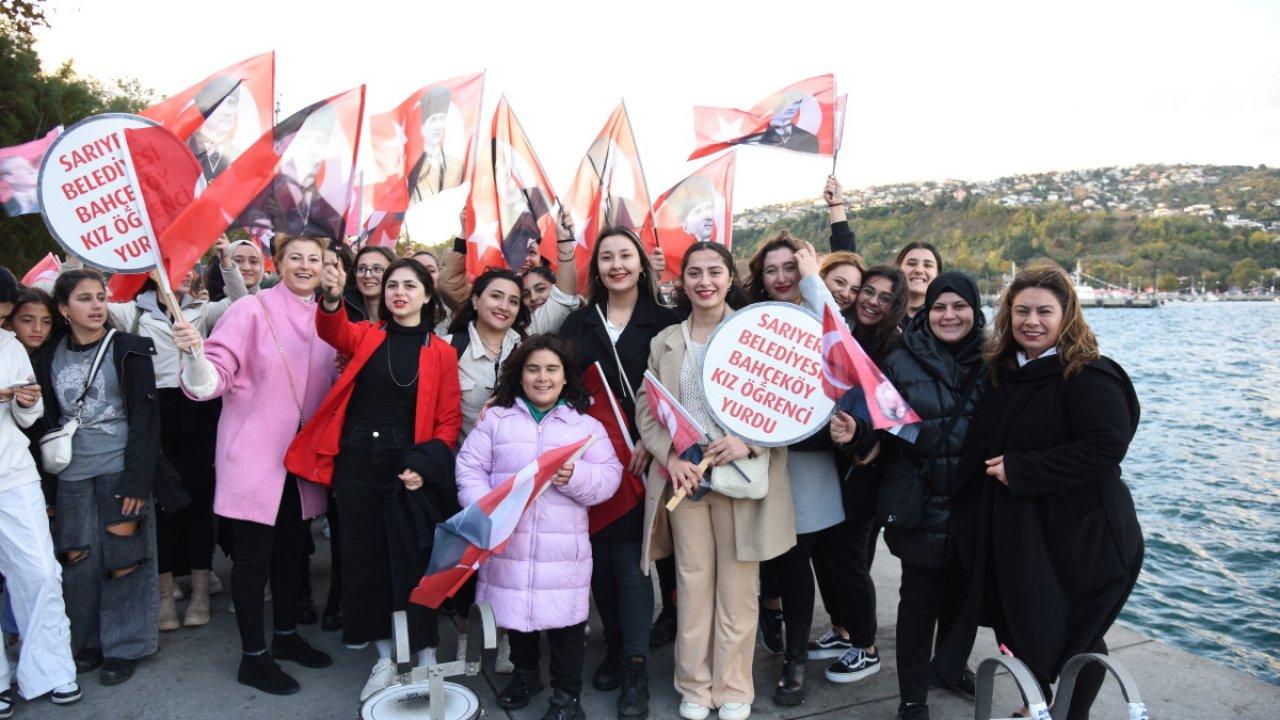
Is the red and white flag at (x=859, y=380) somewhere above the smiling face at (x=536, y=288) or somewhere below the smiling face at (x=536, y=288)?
below

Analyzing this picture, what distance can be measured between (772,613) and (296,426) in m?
2.67

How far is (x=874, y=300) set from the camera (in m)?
4.06

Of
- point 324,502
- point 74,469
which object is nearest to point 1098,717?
point 324,502

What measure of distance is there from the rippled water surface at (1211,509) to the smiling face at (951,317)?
5.63 metres

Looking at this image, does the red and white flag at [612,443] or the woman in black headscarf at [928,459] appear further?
the red and white flag at [612,443]

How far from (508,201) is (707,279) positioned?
2792mm

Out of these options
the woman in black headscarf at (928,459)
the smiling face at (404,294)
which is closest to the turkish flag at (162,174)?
the smiling face at (404,294)

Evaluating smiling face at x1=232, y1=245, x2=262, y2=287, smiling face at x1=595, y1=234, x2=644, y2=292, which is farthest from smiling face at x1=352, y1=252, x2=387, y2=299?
smiling face at x1=595, y1=234, x2=644, y2=292

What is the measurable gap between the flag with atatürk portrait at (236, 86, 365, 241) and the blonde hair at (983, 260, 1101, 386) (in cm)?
311

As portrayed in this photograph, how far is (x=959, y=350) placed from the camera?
3.62 metres

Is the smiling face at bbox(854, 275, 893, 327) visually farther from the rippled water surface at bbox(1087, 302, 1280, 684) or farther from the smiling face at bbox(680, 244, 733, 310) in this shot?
the rippled water surface at bbox(1087, 302, 1280, 684)

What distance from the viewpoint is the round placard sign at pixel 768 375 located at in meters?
3.56

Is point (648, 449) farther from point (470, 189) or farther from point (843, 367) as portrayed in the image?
point (470, 189)

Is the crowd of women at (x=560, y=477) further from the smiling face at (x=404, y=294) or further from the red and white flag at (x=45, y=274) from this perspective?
the red and white flag at (x=45, y=274)
